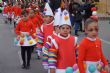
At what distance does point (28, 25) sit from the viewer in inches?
451

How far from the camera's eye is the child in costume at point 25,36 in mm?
11344

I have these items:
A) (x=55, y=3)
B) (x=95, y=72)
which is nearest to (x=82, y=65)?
(x=95, y=72)

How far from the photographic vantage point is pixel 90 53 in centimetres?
599

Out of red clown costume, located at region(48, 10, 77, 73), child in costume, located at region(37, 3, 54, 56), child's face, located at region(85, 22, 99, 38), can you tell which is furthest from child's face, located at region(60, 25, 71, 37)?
child in costume, located at region(37, 3, 54, 56)

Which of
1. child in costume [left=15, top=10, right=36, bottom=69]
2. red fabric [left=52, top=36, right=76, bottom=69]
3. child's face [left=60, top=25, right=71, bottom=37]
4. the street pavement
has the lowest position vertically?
the street pavement

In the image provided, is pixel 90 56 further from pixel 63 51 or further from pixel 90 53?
pixel 63 51

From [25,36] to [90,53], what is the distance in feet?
18.8

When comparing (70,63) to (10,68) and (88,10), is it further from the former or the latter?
(88,10)

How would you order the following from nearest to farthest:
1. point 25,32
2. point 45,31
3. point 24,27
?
point 45,31 → point 24,27 → point 25,32

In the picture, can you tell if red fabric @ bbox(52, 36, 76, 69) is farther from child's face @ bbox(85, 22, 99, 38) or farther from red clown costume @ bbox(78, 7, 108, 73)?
child's face @ bbox(85, 22, 99, 38)

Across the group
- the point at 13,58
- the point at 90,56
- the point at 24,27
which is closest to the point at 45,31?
the point at 24,27

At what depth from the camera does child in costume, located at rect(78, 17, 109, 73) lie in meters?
5.80

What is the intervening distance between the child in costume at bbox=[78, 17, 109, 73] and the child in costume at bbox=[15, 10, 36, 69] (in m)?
5.46

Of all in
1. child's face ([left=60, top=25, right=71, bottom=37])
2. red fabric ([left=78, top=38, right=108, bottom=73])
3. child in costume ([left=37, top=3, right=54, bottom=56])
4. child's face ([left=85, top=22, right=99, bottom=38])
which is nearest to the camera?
child's face ([left=85, top=22, right=99, bottom=38])
